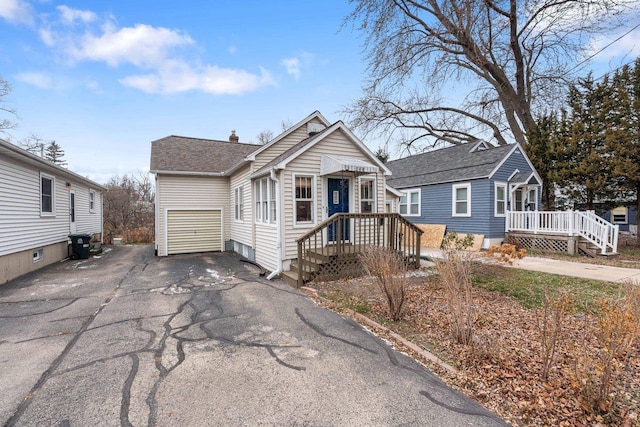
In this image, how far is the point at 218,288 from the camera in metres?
7.25

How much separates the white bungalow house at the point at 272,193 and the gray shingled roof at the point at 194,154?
0.04 meters

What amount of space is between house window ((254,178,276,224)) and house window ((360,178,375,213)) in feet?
9.15

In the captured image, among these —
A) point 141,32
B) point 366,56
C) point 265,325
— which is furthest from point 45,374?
point 366,56

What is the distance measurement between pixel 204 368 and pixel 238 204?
9.49 meters

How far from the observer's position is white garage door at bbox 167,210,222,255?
42.0 feet

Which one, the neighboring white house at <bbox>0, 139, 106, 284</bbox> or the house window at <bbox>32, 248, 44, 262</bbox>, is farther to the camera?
the house window at <bbox>32, 248, 44, 262</bbox>

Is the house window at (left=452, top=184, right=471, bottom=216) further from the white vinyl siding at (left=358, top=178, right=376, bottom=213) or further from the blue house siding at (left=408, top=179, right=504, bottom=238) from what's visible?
the white vinyl siding at (left=358, top=178, right=376, bottom=213)

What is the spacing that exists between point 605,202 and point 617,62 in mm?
6226

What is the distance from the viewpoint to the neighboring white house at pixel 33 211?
7.98 m

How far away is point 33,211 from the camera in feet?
31.3

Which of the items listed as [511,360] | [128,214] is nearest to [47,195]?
[128,214]

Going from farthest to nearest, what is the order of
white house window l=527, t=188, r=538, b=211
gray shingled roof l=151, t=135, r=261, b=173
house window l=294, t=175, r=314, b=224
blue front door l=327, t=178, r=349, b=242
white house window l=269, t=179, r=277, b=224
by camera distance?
white house window l=527, t=188, r=538, b=211, gray shingled roof l=151, t=135, r=261, b=173, blue front door l=327, t=178, r=349, b=242, white house window l=269, t=179, r=277, b=224, house window l=294, t=175, r=314, b=224

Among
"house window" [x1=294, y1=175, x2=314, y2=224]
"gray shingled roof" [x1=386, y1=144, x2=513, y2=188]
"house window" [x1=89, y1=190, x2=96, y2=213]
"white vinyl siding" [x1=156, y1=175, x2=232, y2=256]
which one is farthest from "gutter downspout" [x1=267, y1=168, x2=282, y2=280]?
"house window" [x1=89, y1=190, x2=96, y2=213]

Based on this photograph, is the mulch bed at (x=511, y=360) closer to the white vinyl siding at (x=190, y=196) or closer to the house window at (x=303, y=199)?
the house window at (x=303, y=199)
